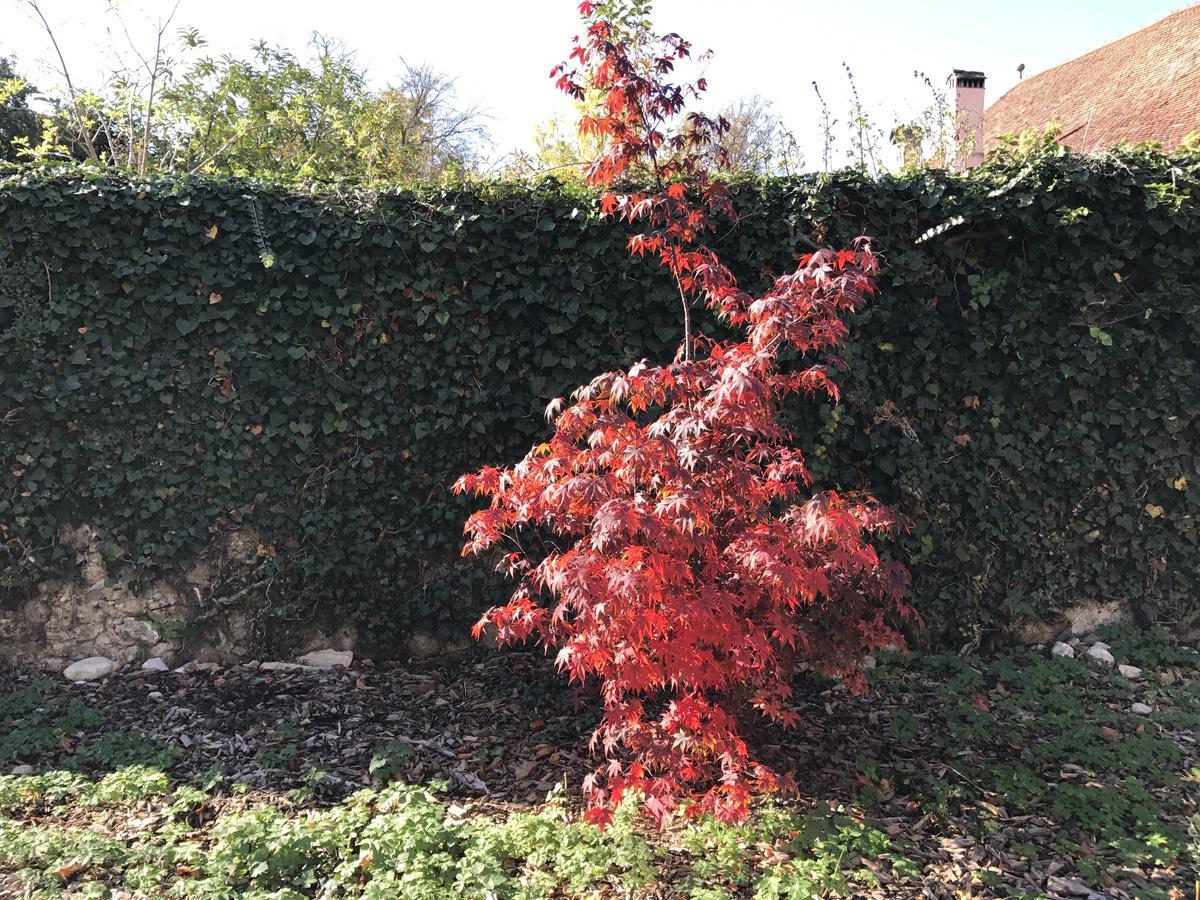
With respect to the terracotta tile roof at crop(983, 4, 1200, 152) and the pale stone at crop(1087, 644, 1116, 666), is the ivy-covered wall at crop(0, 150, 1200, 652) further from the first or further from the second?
the terracotta tile roof at crop(983, 4, 1200, 152)

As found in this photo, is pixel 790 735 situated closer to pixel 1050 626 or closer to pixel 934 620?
pixel 934 620

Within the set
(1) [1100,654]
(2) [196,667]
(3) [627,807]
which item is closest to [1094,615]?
(1) [1100,654]

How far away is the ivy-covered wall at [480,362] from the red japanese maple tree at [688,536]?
969 millimetres

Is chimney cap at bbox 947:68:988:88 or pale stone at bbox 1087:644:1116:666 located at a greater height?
chimney cap at bbox 947:68:988:88

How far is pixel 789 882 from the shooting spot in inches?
93.7

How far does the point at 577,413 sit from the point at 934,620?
101 inches

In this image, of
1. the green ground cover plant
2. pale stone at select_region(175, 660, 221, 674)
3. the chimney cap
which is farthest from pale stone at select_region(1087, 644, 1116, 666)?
the chimney cap

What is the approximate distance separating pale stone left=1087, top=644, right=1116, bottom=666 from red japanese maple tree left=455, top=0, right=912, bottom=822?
1.89m

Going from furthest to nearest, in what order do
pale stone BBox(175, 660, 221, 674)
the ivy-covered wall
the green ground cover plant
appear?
pale stone BBox(175, 660, 221, 674)
the ivy-covered wall
the green ground cover plant

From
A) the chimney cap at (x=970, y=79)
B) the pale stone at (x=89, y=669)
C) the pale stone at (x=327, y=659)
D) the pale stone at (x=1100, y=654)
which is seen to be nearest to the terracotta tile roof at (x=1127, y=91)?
the chimney cap at (x=970, y=79)

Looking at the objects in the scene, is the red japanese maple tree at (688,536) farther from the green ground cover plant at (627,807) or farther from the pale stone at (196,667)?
the pale stone at (196,667)

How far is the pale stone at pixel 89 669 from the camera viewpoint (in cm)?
403

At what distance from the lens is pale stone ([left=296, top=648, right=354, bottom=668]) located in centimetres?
420

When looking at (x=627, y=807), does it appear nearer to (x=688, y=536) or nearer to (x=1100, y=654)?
(x=688, y=536)
